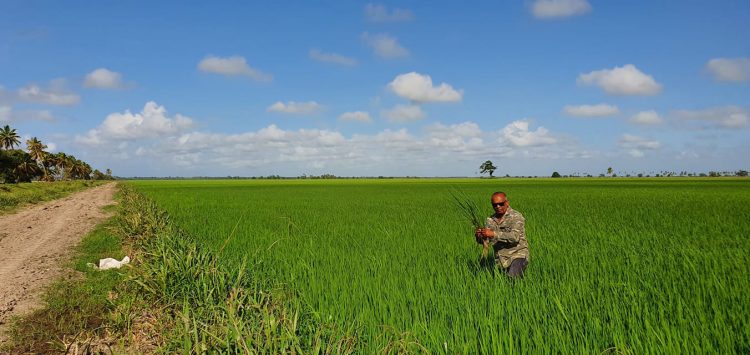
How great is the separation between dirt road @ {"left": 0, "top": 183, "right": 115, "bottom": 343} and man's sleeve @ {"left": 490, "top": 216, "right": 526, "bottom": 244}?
5142 mm

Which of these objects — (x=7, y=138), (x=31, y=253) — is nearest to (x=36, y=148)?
(x=7, y=138)

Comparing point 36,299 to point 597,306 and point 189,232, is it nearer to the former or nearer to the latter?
point 189,232

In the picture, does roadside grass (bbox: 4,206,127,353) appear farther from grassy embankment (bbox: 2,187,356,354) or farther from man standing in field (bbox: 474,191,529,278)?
man standing in field (bbox: 474,191,529,278)

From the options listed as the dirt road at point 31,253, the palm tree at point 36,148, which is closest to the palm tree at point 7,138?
the palm tree at point 36,148

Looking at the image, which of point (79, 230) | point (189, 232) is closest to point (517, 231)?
point (189, 232)

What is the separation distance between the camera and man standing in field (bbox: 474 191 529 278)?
4793 mm

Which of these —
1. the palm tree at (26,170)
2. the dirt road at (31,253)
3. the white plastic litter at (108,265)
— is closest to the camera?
the dirt road at (31,253)

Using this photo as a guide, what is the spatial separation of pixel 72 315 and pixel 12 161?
77.6 meters

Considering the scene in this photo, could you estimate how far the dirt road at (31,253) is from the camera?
A: 563 centimetres

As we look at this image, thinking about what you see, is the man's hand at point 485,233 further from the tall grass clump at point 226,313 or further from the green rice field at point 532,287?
the tall grass clump at point 226,313

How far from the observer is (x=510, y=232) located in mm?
4812

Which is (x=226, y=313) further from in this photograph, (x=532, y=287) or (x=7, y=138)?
(x=7, y=138)

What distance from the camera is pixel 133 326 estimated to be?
432cm

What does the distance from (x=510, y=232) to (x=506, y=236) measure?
63mm
